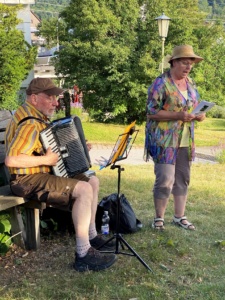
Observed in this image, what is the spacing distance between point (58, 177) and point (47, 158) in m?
0.20

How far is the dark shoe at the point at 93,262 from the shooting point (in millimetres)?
3578

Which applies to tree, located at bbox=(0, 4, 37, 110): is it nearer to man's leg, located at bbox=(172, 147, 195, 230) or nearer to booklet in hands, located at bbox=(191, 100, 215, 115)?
man's leg, located at bbox=(172, 147, 195, 230)

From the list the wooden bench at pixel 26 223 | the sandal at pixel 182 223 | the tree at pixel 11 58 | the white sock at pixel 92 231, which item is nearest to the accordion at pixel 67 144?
the wooden bench at pixel 26 223

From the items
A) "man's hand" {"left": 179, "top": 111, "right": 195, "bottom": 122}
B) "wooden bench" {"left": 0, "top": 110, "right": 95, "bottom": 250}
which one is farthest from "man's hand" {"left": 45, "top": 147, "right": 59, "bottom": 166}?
"man's hand" {"left": 179, "top": 111, "right": 195, "bottom": 122}

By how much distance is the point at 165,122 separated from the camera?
4492 millimetres

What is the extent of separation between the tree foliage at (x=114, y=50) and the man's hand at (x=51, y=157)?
44.3 feet

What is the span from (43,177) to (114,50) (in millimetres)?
13658

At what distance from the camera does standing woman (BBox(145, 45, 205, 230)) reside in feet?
14.5

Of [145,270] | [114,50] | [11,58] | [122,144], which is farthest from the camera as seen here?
[114,50]

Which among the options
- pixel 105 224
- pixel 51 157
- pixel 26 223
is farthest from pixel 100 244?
pixel 51 157

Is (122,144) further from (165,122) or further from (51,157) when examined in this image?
(165,122)

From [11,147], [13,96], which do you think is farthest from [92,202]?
[13,96]

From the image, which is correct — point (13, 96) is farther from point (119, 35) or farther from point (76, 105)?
point (119, 35)

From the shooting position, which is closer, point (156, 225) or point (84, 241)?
point (84, 241)
